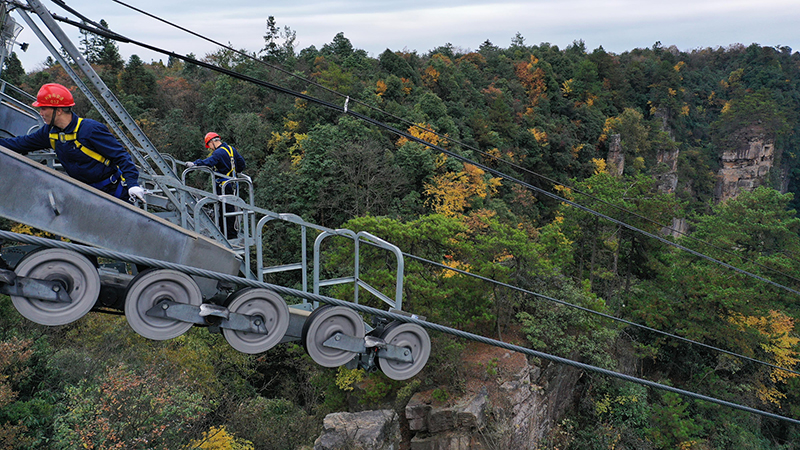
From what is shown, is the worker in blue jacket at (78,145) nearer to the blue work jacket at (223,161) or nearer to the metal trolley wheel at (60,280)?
the metal trolley wheel at (60,280)

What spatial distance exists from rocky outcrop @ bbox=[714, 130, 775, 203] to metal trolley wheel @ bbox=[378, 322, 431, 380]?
71632 millimetres

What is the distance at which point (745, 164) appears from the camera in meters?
63.2

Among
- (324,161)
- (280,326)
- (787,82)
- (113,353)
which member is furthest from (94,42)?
(787,82)

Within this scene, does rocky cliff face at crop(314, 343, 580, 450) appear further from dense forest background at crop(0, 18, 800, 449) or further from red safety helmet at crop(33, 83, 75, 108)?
red safety helmet at crop(33, 83, 75, 108)

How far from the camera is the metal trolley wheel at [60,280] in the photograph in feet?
11.0

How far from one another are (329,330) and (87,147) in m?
2.66

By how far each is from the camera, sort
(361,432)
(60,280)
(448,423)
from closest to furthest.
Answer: (60,280) → (361,432) → (448,423)

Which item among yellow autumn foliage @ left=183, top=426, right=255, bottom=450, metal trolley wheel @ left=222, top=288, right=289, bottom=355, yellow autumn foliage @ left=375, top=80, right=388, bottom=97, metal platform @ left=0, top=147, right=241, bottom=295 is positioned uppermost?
yellow autumn foliage @ left=375, top=80, right=388, bottom=97

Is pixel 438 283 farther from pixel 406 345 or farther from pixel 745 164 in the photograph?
pixel 745 164

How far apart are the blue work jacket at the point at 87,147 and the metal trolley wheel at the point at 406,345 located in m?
2.68

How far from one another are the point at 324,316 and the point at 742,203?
33.2 m

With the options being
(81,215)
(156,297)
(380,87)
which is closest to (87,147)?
(81,215)

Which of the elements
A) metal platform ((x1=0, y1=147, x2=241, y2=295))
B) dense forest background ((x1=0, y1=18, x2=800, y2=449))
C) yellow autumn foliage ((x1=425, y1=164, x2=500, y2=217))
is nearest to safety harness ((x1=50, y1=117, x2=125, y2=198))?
metal platform ((x1=0, y1=147, x2=241, y2=295))

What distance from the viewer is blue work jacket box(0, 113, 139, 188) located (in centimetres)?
398
